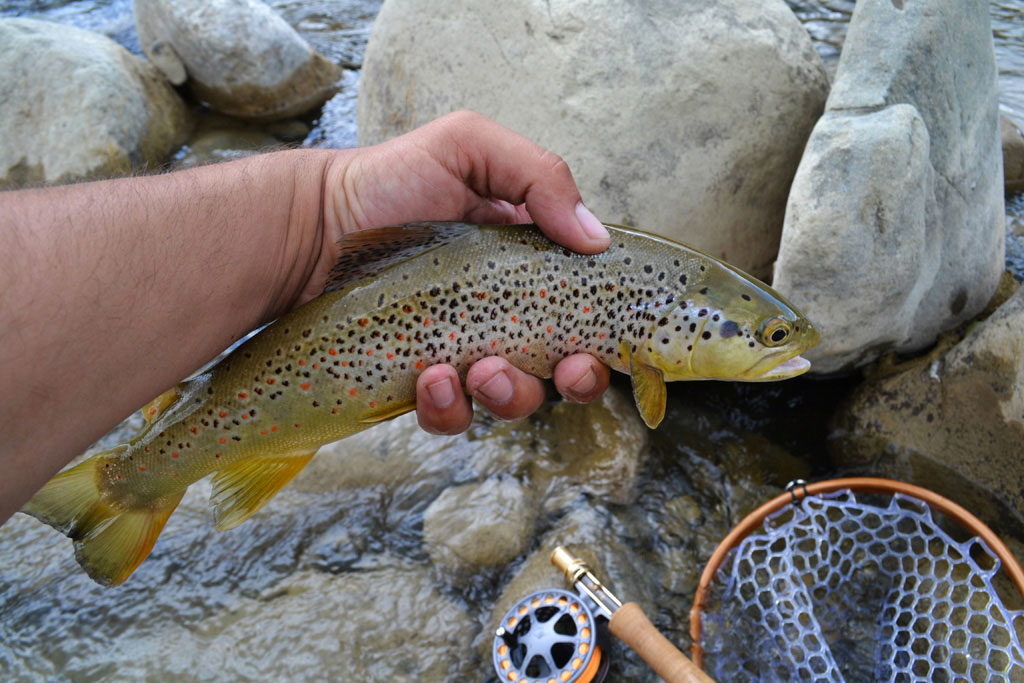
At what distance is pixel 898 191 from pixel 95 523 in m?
3.63

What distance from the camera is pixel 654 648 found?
2709 mm

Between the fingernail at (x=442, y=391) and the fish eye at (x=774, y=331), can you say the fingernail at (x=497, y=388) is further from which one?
the fish eye at (x=774, y=331)

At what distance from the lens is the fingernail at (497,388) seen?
2.42 m

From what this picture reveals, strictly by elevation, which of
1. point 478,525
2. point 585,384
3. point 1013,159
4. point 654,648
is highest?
point 585,384

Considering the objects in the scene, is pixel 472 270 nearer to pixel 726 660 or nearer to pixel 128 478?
pixel 128 478

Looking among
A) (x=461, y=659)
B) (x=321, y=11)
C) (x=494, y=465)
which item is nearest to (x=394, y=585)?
(x=461, y=659)

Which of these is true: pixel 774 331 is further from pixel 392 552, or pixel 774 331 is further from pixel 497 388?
pixel 392 552

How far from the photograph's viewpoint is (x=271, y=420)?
2.39 metres

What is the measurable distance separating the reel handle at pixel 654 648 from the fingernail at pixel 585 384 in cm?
96

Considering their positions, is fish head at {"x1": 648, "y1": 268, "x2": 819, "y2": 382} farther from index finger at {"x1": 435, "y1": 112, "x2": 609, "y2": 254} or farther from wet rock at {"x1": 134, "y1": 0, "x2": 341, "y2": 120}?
wet rock at {"x1": 134, "y1": 0, "x2": 341, "y2": 120}

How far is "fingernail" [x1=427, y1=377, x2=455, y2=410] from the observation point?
2.38 meters

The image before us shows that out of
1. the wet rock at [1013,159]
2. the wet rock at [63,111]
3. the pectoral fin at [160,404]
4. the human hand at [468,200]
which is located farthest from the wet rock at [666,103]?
the wet rock at [63,111]

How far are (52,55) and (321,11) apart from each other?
13.6ft

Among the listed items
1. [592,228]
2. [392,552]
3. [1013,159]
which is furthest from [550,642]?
[1013,159]
